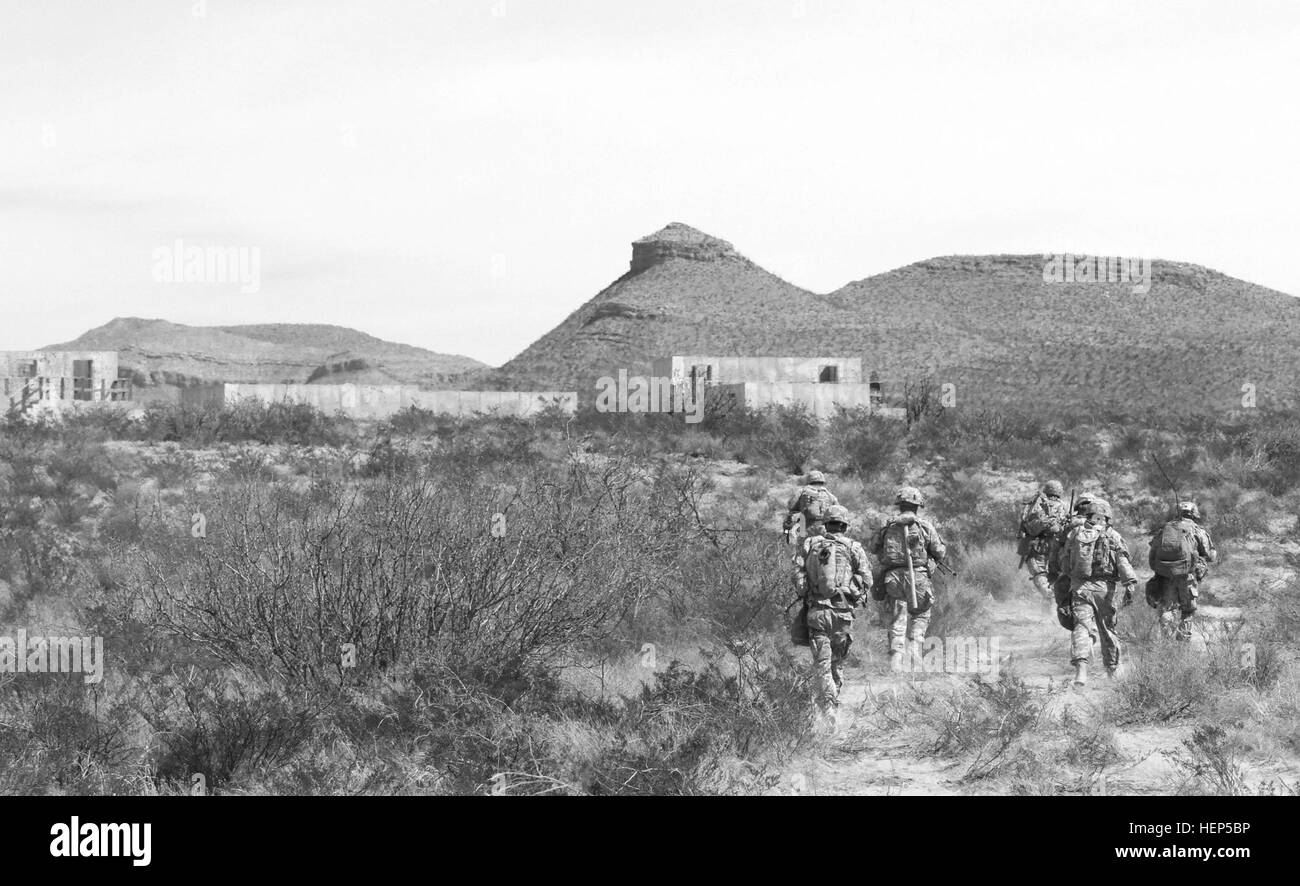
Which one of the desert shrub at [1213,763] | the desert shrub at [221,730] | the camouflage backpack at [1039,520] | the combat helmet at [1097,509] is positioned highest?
the combat helmet at [1097,509]

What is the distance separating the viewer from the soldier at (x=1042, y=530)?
40.5 ft

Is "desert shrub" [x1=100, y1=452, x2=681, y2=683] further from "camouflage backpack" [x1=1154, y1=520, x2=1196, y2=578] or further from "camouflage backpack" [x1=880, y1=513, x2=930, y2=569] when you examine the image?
"camouflage backpack" [x1=1154, y1=520, x2=1196, y2=578]

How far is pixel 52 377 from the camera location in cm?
4425

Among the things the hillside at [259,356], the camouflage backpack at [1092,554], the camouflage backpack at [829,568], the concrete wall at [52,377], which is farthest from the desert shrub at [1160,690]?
the hillside at [259,356]

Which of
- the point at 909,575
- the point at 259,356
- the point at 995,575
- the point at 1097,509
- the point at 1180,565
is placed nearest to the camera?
the point at 1097,509

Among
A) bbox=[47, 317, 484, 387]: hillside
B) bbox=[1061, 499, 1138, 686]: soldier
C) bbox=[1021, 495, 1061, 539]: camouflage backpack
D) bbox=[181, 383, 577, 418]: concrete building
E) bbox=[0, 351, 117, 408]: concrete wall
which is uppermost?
bbox=[47, 317, 484, 387]: hillside

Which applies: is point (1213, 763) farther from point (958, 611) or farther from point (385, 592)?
point (958, 611)

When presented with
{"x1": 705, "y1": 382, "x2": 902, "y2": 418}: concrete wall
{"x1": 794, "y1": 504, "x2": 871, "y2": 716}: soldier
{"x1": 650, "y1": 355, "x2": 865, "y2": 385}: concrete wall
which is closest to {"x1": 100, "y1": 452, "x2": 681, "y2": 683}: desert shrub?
{"x1": 794, "y1": 504, "x2": 871, "y2": 716}: soldier

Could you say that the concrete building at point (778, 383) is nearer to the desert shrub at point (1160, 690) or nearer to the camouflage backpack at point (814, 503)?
the camouflage backpack at point (814, 503)

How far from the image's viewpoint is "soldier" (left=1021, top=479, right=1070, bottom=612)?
12352 mm

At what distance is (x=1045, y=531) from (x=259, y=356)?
104622mm

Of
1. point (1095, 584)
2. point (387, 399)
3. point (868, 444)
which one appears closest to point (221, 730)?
point (1095, 584)

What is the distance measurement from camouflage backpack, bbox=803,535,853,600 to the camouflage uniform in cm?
358

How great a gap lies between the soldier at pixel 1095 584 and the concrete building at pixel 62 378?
34447 millimetres
